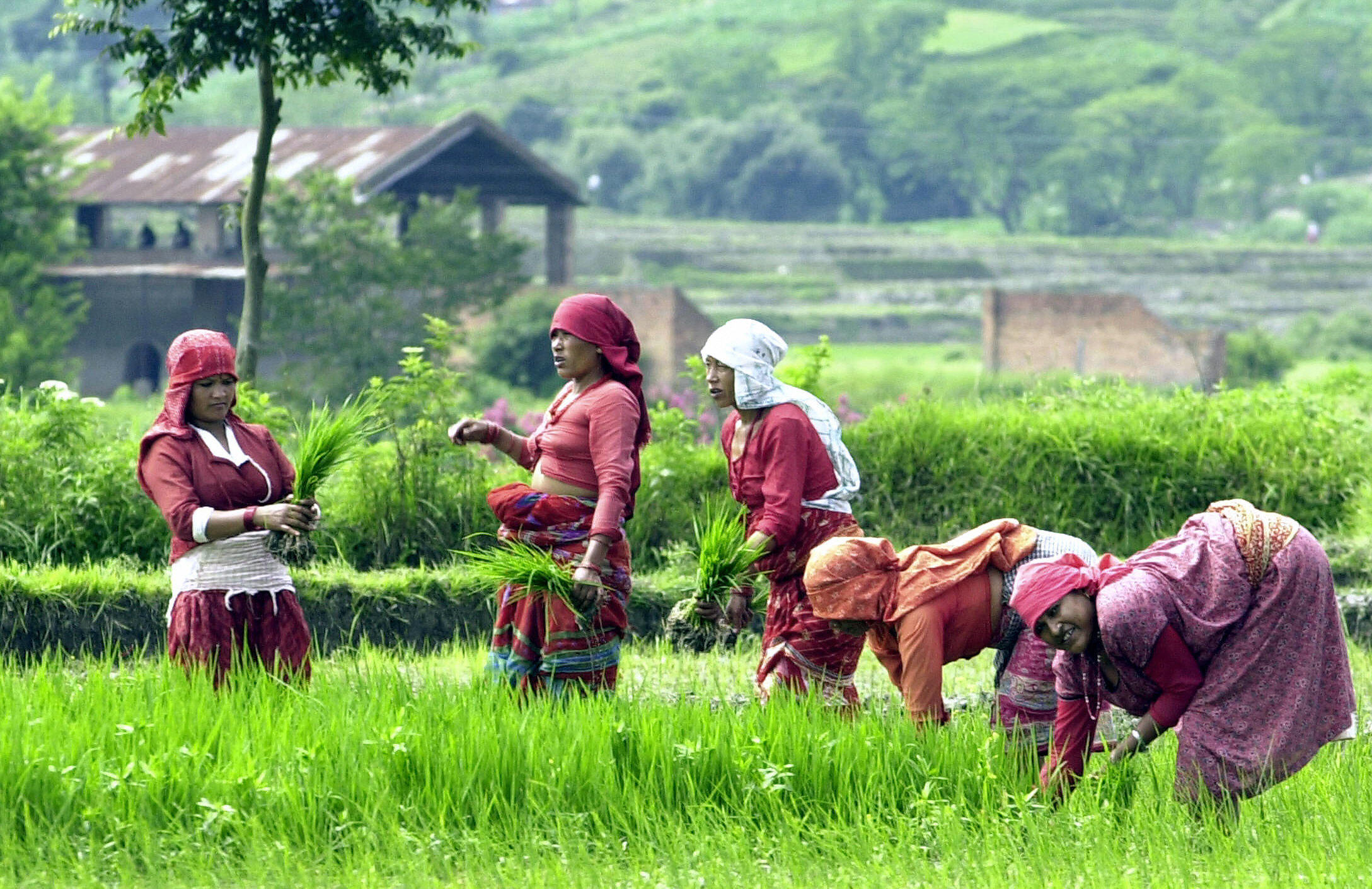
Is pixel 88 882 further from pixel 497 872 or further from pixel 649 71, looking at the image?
pixel 649 71

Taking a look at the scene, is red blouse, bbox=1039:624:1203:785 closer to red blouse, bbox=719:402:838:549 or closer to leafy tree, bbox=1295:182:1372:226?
red blouse, bbox=719:402:838:549

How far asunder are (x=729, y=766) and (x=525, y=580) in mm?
961

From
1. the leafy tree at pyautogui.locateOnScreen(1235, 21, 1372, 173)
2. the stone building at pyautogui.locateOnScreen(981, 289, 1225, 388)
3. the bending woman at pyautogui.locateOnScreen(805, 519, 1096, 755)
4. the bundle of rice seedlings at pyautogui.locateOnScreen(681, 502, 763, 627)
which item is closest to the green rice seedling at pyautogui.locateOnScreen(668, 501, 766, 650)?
the bundle of rice seedlings at pyautogui.locateOnScreen(681, 502, 763, 627)

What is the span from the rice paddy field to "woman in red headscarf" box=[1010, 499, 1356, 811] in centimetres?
23

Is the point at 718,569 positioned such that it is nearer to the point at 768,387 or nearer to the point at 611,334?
the point at 768,387

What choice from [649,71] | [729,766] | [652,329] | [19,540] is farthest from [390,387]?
[649,71]

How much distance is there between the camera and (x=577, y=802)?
4820 millimetres

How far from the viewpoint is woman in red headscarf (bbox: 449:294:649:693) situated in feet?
17.8

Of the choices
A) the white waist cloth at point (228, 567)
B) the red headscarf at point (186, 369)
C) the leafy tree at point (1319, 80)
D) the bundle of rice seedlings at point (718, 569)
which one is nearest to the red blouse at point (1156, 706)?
the bundle of rice seedlings at point (718, 569)

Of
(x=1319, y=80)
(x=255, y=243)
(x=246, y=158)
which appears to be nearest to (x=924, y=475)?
(x=255, y=243)

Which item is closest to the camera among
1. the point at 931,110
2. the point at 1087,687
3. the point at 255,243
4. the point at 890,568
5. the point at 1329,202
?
the point at 1087,687

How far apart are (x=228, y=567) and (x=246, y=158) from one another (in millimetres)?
25835

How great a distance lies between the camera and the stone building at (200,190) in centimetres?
2911

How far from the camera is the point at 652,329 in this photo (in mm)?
35969
